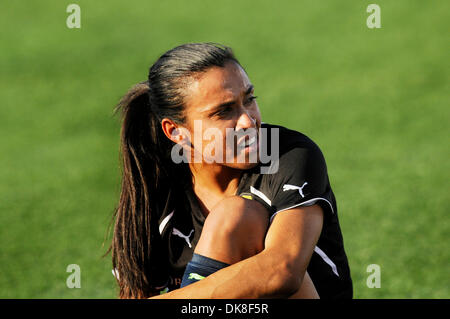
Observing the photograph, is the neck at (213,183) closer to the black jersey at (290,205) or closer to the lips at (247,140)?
the black jersey at (290,205)

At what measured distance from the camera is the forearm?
Result: 2.55m

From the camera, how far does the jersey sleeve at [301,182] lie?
2746mm

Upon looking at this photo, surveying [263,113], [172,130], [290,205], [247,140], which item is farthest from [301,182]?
[263,113]

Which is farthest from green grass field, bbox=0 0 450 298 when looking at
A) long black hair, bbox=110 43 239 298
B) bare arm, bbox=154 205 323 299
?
bare arm, bbox=154 205 323 299

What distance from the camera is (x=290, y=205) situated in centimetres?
272

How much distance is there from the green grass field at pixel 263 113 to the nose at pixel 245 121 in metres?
1.98

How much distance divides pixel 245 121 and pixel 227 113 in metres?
0.09

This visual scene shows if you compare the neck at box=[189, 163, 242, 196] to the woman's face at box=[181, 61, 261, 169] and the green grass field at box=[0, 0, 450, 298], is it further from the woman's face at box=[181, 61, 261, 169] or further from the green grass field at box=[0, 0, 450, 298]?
the green grass field at box=[0, 0, 450, 298]

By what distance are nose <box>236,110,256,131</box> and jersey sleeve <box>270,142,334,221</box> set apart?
0.19m

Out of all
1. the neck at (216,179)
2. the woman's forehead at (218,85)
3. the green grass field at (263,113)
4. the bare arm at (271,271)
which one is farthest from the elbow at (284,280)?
the green grass field at (263,113)

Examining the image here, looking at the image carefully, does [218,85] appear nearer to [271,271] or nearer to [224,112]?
[224,112]

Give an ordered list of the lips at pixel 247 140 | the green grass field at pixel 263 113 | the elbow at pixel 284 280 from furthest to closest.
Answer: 1. the green grass field at pixel 263 113
2. the lips at pixel 247 140
3. the elbow at pixel 284 280

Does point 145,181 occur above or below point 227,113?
below
